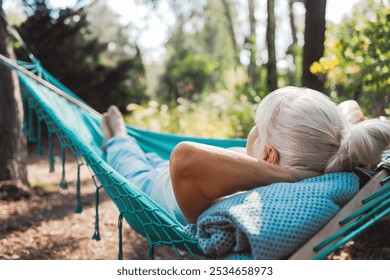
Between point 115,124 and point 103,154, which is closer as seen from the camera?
point 103,154

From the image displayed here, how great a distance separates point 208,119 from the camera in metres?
5.11

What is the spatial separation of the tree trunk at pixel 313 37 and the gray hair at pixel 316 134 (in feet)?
6.28

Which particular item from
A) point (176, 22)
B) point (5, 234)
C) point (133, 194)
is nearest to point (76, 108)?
point (5, 234)

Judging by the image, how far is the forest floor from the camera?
204 cm

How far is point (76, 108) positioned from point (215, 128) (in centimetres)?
236

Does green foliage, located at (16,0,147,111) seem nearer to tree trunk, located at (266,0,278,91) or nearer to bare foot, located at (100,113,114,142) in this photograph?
tree trunk, located at (266,0,278,91)

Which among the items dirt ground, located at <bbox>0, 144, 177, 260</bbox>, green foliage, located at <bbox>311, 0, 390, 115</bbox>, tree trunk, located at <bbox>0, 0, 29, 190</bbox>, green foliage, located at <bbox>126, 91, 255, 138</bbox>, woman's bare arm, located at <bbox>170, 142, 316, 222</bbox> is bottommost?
dirt ground, located at <bbox>0, 144, 177, 260</bbox>

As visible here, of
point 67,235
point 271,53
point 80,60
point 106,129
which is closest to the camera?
point 106,129

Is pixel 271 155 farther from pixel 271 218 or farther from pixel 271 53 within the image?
pixel 271 53

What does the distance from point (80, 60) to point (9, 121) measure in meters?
3.40

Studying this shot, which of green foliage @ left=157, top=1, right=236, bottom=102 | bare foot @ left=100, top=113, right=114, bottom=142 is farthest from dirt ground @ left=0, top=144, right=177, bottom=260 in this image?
green foliage @ left=157, top=1, right=236, bottom=102

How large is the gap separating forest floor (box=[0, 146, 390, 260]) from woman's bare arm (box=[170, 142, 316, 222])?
1.30 meters

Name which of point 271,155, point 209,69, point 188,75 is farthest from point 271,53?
point 271,155

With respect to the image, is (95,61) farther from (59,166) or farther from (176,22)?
(176,22)
